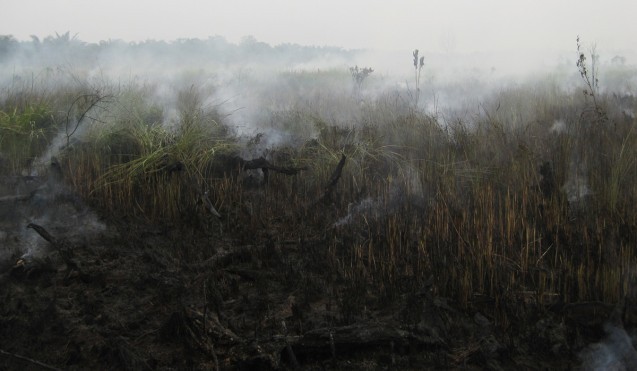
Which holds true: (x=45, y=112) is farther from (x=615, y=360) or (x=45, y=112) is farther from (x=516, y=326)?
(x=615, y=360)

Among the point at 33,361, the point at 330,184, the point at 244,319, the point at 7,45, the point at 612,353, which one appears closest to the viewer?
the point at 33,361

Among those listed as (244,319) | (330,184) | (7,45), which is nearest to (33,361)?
(244,319)

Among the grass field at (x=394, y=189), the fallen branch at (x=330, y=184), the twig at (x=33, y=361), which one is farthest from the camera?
the fallen branch at (x=330, y=184)

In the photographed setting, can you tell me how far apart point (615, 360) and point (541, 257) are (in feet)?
3.19

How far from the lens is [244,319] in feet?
9.68

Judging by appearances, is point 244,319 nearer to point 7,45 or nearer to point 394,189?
point 394,189

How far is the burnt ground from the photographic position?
255cm

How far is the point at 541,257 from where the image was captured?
11.2ft

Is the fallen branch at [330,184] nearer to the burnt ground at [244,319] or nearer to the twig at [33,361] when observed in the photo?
the burnt ground at [244,319]

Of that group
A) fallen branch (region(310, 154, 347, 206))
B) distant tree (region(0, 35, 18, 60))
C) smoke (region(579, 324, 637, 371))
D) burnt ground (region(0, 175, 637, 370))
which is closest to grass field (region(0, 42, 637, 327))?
fallen branch (region(310, 154, 347, 206))

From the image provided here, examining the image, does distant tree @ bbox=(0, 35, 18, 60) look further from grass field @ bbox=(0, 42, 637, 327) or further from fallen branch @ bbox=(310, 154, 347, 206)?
fallen branch @ bbox=(310, 154, 347, 206)

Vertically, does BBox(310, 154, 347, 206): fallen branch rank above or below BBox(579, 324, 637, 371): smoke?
above

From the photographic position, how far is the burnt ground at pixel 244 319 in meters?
2.55

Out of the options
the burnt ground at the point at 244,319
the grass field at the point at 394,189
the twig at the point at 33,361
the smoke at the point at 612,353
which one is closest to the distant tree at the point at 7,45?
the grass field at the point at 394,189
